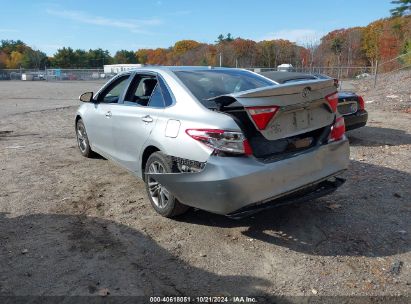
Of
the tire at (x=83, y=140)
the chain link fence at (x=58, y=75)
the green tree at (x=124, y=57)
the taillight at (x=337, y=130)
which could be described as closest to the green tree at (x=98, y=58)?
the green tree at (x=124, y=57)

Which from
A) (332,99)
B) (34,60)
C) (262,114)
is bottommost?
(262,114)

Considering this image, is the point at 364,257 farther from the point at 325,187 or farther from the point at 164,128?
the point at 164,128

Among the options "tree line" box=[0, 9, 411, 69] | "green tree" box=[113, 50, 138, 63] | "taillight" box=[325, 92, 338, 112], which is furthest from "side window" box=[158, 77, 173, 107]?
"green tree" box=[113, 50, 138, 63]

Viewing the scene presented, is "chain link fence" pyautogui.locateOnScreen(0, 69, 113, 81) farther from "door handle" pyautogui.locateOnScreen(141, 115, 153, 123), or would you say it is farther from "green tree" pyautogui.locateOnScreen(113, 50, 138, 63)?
"door handle" pyautogui.locateOnScreen(141, 115, 153, 123)

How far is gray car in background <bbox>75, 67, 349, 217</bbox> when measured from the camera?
11.6ft

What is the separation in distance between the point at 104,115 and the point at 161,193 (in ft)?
6.08

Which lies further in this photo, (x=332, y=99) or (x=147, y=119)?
(x=147, y=119)

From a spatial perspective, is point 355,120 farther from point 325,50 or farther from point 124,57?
point 124,57

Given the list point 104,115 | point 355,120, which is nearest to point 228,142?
point 104,115

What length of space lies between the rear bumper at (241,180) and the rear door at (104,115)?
6.29 feet

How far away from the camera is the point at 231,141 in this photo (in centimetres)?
355

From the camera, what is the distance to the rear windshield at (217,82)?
4.30m

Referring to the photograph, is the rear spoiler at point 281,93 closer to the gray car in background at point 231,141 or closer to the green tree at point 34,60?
the gray car in background at point 231,141

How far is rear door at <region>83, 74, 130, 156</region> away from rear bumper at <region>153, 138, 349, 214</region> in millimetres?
1918
